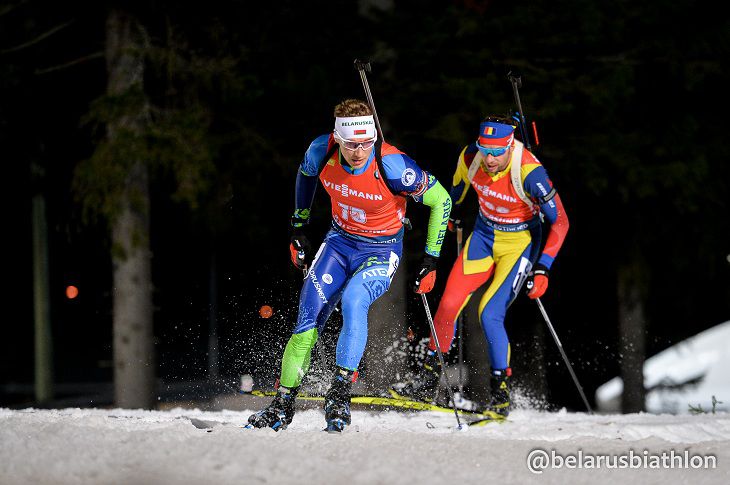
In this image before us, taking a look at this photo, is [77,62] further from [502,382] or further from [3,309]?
[3,309]

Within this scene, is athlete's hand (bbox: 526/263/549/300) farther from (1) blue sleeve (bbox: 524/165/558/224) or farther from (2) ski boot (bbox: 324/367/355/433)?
(2) ski boot (bbox: 324/367/355/433)

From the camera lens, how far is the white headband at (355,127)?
23.8 ft

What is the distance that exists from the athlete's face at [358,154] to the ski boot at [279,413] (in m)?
1.68

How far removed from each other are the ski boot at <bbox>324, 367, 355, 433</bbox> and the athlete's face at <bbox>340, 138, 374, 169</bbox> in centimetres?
148

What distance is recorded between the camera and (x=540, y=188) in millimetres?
8805

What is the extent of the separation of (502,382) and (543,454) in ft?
8.52

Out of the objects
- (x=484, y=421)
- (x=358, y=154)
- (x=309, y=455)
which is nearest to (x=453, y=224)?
(x=484, y=421)

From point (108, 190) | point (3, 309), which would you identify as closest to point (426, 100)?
point (108, 190)

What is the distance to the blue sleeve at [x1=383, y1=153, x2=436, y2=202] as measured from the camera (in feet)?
24.9

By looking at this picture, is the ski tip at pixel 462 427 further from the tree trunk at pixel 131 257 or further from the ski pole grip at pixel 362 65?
the tree trunk at pixel 131 257

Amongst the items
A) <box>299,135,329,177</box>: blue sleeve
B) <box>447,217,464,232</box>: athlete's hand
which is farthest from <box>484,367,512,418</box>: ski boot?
<box>299,135,329,177</box>: blue sleeve

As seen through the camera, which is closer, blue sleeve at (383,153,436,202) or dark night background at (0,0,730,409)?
blue sleeve at (383,153,436,202)

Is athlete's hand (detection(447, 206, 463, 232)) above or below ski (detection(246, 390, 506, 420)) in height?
above

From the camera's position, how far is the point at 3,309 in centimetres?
2830
